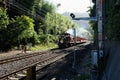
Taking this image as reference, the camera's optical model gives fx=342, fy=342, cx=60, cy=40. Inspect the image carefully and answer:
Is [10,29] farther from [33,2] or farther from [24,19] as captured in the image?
[33,2]

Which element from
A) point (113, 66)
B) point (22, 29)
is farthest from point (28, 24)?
point (113, 66)

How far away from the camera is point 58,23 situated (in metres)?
92.9

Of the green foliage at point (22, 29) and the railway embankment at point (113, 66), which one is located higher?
the green foliage at point (22, 29)

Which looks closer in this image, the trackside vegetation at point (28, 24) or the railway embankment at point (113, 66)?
the railway embankment at point (113, 66)

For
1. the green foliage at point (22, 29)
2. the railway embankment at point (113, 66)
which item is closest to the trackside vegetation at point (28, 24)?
the green foliage at point (22, 29)

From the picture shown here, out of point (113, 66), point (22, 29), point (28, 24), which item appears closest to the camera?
point (113, 66)

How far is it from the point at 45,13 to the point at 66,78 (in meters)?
66.5

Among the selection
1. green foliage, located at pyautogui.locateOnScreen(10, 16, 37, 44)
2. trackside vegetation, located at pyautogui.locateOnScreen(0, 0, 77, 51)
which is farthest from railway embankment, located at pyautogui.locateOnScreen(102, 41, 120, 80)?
green foliage, located at pyautogui.locateOnScreen(10, 16, 37, 44)

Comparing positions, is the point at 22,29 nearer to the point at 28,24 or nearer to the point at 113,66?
the point at 28,24

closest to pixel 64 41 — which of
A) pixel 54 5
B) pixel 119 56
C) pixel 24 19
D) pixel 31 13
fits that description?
pixel 24 19

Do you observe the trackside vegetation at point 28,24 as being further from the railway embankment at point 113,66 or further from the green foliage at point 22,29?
the railway embankment at point 113,66

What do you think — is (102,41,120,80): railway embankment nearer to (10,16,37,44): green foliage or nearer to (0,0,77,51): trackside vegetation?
(0,0,77,51): trackside vegetation

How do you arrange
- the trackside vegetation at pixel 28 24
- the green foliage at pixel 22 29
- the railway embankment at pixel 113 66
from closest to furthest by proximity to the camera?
the railway embankment at pixel 113 66 → the trackside vegetation at pixel 28 24 → the green foliage at pixel 22 29

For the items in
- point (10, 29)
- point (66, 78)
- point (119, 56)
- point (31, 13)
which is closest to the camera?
point (119, 56)
